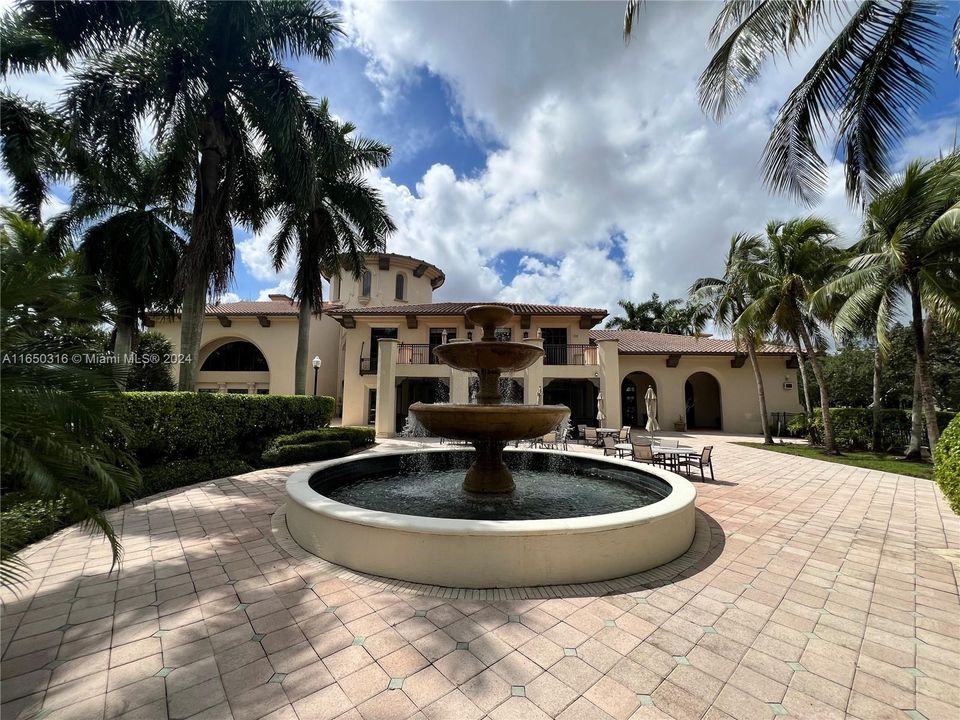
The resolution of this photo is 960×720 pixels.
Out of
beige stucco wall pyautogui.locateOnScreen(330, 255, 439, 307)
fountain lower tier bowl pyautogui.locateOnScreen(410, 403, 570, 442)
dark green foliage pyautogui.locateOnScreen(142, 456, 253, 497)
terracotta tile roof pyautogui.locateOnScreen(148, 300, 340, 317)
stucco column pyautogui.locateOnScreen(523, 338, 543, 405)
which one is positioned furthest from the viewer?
beige stucco wall pyautogui.locateOnScreen(330, 255, 439, 307)

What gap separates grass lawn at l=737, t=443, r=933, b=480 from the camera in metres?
10.7

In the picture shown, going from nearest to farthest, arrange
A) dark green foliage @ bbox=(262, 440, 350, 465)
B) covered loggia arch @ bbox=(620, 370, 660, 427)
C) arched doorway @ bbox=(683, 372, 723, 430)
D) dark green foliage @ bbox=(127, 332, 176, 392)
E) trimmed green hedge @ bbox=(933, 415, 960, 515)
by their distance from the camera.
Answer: trimmed green hedge @ bbox=(933, 415, 960, 515) < dark green foliage @ bbox=(262, 440, 350, 465) < dark green foliage @ bbox=(127, 332, 176, 392) < arched doorway @ bbox=(683, 372, 723, 430) < covered loggia arch @ bbox=(620, 370, 660, 427)

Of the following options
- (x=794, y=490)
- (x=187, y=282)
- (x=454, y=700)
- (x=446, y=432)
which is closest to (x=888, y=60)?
(x=794, y=490)

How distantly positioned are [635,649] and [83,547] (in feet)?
21.1

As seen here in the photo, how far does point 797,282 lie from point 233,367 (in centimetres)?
3030

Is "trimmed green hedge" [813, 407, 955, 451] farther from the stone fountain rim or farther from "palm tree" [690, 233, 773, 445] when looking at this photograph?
the stone fountain rim

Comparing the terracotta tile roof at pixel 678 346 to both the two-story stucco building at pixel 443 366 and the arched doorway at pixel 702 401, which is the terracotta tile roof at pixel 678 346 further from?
the arched doorway at pixel 702 401

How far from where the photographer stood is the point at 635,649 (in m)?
2.83

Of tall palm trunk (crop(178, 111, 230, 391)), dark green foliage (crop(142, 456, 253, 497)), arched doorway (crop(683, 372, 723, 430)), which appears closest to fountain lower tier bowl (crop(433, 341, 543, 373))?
dark green foliage (crop(142, 456, 253, 497))

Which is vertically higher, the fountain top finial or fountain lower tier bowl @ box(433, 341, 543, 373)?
the fountain top finial

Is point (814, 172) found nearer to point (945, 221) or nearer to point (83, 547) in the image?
point (945, 221)

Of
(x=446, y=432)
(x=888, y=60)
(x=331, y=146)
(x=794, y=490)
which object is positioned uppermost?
(x=331, y=146)

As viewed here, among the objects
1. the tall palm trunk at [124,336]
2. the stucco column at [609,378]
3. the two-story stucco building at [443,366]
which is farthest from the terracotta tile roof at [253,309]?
the stucco column at [609,378]

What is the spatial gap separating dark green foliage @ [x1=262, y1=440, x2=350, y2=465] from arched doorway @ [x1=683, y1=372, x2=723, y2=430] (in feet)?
72.6
